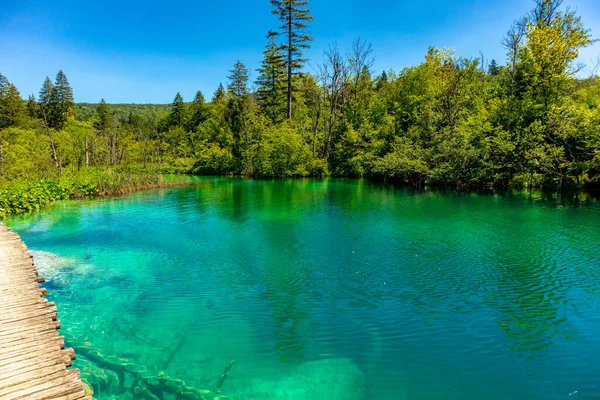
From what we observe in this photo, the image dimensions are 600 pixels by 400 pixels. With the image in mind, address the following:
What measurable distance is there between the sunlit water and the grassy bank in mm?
4370

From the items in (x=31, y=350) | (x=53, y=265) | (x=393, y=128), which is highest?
(x=393, y=128)

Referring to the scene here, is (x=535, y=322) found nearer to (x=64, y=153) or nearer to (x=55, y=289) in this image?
(x=55, y=289)

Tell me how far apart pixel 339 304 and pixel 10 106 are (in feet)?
242

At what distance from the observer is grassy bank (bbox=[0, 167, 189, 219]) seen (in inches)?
732

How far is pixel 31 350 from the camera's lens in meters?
4.54

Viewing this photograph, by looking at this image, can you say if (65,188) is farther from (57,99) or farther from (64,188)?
(57,99)

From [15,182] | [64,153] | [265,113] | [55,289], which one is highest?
[265,113]

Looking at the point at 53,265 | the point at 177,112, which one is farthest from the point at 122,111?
the point at 53,265

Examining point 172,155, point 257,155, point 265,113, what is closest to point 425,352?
point 257,155

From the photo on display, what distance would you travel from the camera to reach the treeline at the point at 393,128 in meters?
25.0

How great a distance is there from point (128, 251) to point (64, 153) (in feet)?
99.8

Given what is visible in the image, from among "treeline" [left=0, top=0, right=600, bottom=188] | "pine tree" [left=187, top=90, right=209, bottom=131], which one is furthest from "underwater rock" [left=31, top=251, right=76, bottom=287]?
"pine tree" [left=187, top=90, right=209, bottom=131]

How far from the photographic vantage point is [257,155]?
43531 mm

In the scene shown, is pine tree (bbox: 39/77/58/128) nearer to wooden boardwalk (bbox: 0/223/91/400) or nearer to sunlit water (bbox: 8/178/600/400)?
sunlit water (bbox: 8/178/600/400)
